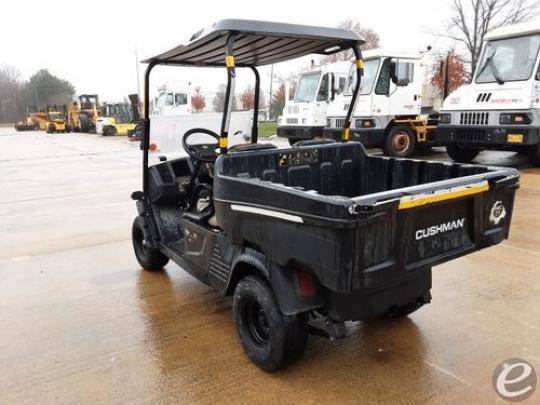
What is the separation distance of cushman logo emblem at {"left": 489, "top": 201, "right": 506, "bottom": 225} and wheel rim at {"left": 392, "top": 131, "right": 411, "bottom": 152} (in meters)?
9.60

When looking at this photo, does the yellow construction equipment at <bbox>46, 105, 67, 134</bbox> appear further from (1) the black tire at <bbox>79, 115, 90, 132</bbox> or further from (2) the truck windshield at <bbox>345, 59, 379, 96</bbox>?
(2) the truck windshield at <bbox>345, 59, 379, 96</bbox>

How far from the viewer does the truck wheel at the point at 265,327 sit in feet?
8.46

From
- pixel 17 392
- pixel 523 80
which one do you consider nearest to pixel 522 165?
pixel 523 80

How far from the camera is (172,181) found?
419cm

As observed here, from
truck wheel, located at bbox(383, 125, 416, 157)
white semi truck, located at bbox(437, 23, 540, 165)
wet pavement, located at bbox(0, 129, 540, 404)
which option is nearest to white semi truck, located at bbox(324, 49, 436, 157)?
truck wheel, located at bbox(383, 125, 416, 157)

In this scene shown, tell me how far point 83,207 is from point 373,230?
643 centimetres

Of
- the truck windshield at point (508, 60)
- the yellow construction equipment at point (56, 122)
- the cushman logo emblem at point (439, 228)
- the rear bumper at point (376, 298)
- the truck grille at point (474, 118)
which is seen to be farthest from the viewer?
the yellow construction equipment at point (56, 122)

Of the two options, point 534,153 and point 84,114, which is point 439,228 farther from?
point 84,114

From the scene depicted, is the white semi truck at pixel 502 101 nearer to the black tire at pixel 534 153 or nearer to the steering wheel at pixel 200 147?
the black tire at pixel 534 153

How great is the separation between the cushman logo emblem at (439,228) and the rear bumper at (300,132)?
1165 cm

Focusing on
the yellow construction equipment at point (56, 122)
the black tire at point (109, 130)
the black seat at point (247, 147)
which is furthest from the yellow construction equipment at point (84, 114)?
the black seat at point (247, 147)

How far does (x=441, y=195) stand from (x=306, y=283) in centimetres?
81

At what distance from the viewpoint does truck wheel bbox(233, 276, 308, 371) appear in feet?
8.46

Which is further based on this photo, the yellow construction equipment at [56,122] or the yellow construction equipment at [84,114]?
the yellow construction equipment at [56,122]
